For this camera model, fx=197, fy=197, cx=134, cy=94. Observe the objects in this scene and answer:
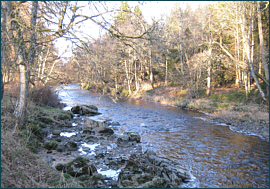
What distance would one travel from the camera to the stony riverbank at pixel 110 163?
605 centimetres

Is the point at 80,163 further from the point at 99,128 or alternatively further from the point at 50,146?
the point at 99,128

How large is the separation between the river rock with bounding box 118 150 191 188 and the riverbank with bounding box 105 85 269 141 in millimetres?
7270

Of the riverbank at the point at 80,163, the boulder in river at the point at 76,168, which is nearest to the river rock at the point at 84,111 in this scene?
the riverbank at the point at 80,163

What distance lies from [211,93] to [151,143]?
16831mm

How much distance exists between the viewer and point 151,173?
666 centimetres

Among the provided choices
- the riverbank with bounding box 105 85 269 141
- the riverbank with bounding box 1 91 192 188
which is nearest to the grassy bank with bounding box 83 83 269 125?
the riverbank with bounding box 105 85 269 141

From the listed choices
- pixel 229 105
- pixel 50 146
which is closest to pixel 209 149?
pixel 50 146

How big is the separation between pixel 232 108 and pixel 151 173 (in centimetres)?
1368

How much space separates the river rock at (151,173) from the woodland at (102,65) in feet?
7.01

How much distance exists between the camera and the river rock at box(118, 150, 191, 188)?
592cm

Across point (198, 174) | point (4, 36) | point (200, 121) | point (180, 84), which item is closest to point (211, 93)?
point (180, 84)

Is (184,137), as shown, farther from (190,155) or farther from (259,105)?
(259,105)

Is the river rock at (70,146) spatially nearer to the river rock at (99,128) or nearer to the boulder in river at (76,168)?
the boulder in river at (76,168)

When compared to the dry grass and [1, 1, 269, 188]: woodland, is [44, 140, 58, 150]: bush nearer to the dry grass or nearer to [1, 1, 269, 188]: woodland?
[1, 1, 269, 188]: woodland
